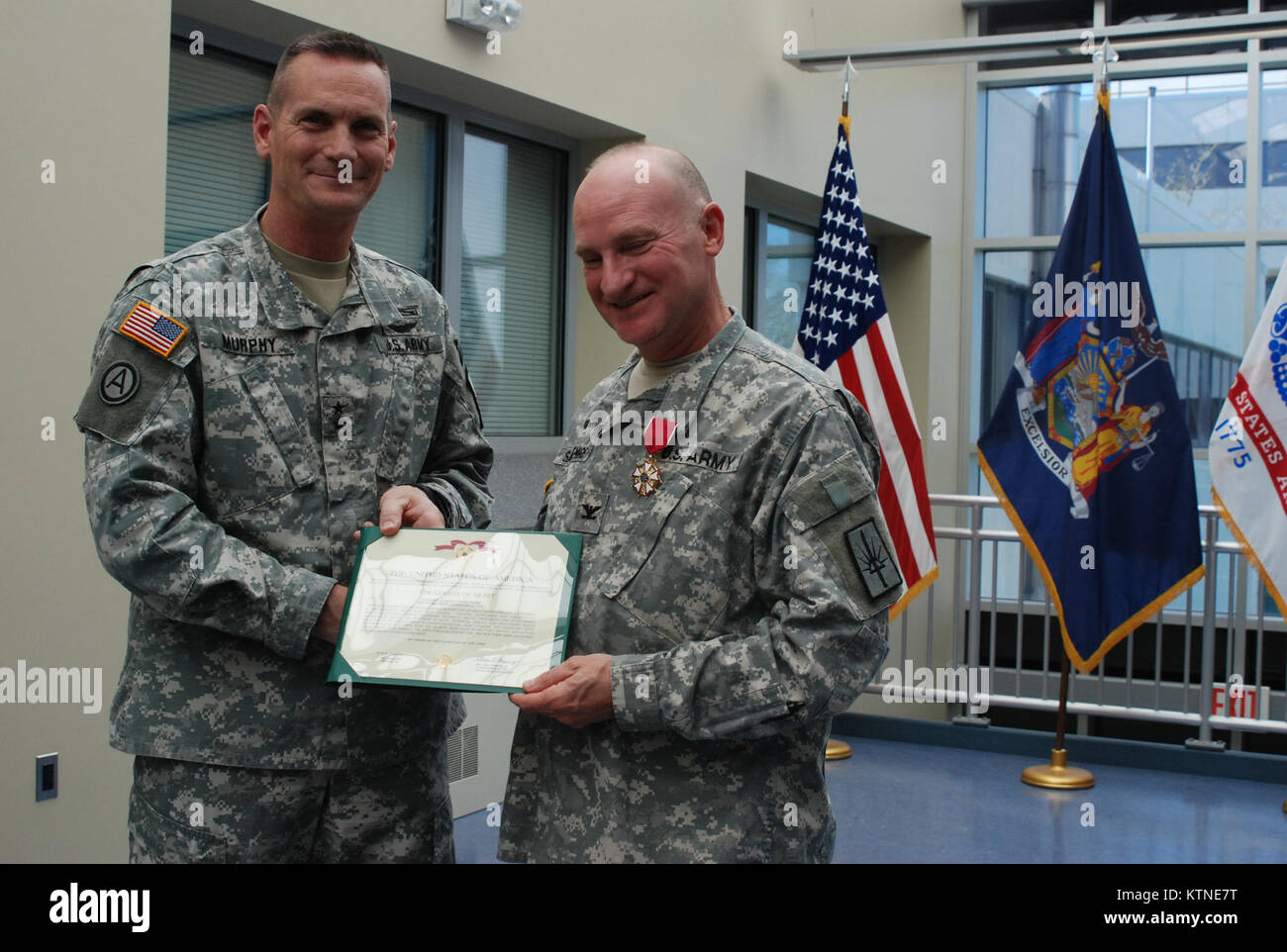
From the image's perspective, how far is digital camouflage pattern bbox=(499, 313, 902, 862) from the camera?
1.46 metres

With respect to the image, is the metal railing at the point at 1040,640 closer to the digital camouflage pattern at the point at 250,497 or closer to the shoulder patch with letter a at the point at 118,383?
the digital camouflage pattern at the point at 250,497

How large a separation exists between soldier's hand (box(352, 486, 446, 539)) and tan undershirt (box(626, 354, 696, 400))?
352 millimetres

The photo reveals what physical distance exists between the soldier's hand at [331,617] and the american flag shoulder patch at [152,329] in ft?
1.32

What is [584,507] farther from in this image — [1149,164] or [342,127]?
[1149,164]

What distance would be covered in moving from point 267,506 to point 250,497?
26mm

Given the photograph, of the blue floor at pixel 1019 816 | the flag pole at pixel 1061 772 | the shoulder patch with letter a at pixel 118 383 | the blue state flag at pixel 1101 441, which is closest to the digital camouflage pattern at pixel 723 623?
the shoulder patch with letter a at pixel 118 383

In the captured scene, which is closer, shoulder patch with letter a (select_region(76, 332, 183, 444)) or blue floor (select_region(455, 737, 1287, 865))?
shoulder patch with letter a (select_region(76, 332, 183, 444))

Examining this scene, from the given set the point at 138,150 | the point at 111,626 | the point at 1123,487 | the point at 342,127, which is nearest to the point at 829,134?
the point at 1123,487

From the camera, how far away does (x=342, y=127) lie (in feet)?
5.64

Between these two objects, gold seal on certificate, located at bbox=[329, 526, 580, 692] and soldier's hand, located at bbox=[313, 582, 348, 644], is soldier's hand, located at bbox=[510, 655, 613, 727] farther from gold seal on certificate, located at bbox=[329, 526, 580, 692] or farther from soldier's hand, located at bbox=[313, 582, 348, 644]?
soldier's hand, located at bbox=[313, 582, 348, 644]
